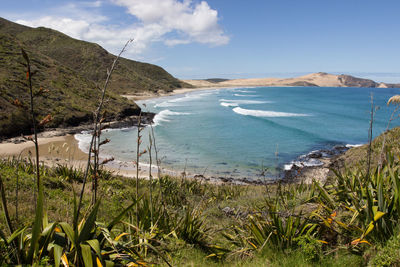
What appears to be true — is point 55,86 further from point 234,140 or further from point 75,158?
point 234,140

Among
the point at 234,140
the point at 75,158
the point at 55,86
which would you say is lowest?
the point at 234,140

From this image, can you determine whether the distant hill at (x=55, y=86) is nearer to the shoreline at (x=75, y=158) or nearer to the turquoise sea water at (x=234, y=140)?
the shoreline at (x=75, y=158)

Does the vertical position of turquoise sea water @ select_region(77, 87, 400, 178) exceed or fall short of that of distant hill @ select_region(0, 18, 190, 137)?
it falls short

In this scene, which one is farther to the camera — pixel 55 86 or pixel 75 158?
pixel 55 86

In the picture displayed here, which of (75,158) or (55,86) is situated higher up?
(55,86)

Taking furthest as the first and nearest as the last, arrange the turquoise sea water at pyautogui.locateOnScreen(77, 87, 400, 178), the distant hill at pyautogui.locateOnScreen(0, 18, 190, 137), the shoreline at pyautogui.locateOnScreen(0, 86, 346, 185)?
1. the distant hill at pyautogui.locateOnScreen(0, 18, 190, 137)
2. the turquoise sea water at pyautogui.locateOnScreen(77, 87, 400, 178)
3. the shoreline at pyautogui.locateOnScreen(0, 86, 346, 185)

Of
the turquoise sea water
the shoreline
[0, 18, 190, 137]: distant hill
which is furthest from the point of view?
[0, 18, 190, 137]: distant hill

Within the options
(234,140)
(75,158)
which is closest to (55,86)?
(75,158)

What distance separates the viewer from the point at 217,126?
3441cm

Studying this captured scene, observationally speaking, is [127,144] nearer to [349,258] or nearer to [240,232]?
[240,232]

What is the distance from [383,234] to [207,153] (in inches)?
748

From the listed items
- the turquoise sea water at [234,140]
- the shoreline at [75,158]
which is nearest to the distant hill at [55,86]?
the shoreline at [75,158]

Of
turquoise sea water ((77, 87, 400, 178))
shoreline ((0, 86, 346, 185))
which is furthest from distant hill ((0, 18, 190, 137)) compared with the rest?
turquoise sea water ((77, 87, 400, 178))

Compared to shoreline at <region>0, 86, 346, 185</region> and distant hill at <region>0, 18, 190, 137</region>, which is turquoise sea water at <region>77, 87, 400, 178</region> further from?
distant hill at <region>0, 18, 190, 137</region>
